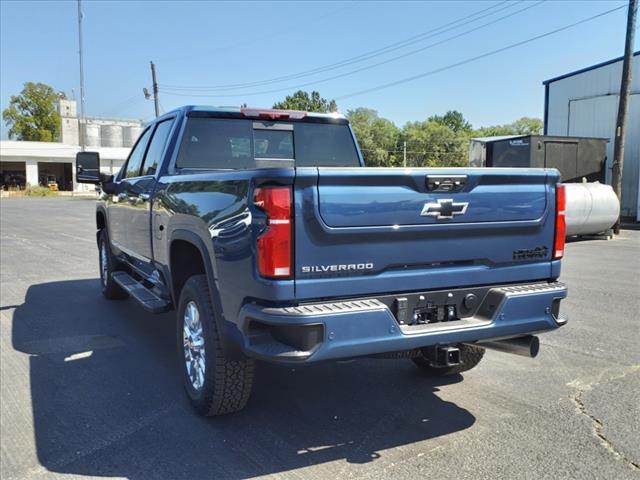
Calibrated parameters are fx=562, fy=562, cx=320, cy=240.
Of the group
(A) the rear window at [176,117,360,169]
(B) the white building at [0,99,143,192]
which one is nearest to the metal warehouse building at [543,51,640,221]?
(A) the rear window at [176,117,360,169]

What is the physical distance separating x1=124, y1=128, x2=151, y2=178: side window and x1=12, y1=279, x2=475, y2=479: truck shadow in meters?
1.91

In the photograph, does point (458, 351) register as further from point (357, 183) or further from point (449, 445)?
point (357, 183)

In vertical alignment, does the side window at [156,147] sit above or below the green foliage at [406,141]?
below

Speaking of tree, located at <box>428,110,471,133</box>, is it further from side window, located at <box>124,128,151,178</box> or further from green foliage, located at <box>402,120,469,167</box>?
side window, located at <box>124,128,151,178</box>

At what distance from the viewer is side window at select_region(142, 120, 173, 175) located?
17.4ft

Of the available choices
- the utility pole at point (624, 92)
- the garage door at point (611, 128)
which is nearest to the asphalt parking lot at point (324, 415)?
the utility pole at point (624, 92)

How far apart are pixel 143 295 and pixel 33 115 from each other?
95.1 meters

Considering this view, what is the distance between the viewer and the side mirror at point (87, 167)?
6496mm

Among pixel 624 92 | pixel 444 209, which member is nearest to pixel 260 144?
pixel 444 209

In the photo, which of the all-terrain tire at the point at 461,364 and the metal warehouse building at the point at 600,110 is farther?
the metal warehouse building at the point at 600,110

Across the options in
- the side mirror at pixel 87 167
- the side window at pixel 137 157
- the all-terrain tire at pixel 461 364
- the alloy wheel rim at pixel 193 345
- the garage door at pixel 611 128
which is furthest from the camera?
the garage door at pixel 611 128

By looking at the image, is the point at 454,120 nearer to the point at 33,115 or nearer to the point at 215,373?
Answer: the point at 33,115

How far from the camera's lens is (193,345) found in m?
3.95

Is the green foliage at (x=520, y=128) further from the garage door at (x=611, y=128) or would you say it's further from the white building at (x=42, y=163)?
the garage door at (x=611, y=128)
